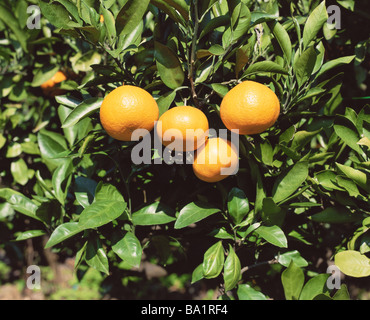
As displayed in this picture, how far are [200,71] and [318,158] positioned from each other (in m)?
0.50

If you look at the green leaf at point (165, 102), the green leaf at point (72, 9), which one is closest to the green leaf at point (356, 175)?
the green leaf at point (165, 102)

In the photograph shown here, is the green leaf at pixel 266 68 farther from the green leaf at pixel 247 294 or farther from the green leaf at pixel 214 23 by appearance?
the green leaf at pixel 247 294

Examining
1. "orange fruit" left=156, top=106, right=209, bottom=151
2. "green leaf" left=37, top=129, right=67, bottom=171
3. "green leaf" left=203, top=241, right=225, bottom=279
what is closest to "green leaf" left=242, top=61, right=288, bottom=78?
"orange fruit" left=156, top=106, right=209, bottom=151

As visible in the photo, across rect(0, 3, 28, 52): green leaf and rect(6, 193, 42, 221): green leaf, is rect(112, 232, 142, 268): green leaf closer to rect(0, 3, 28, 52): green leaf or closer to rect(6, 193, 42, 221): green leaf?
rect(6, 193, 42, 221): green leaf

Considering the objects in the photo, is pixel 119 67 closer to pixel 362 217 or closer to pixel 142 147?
pixel 142 147

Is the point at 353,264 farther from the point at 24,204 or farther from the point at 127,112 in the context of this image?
the point at 24,204

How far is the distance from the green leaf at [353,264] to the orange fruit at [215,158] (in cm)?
47

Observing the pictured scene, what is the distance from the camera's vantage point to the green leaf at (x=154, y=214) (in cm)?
109

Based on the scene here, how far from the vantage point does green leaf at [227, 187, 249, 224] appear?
1.08 m

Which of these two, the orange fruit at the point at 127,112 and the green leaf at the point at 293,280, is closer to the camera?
the orange fruit at the point at 127,112

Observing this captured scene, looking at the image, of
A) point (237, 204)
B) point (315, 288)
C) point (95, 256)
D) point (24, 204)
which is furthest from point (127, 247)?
point (315, 288)

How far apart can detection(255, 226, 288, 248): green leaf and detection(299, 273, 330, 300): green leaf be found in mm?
219

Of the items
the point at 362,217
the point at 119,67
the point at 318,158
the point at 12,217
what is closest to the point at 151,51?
the point at 119,67

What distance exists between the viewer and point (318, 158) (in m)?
1.09
